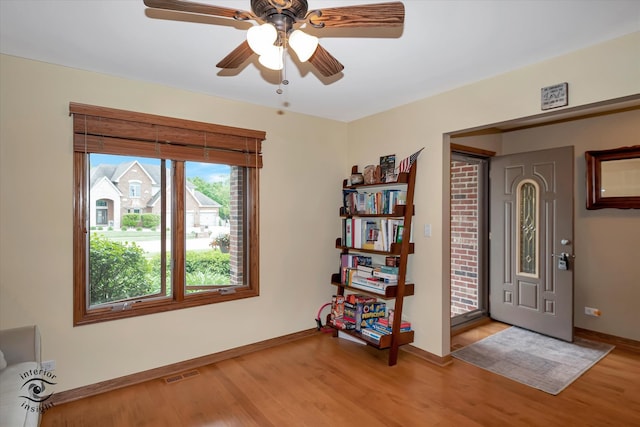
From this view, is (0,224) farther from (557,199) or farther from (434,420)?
(557,199)

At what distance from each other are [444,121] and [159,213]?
8.74 ft

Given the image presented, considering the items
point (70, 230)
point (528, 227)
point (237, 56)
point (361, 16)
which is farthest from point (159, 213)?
point (528, 227)

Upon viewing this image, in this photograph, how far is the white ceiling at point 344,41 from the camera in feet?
6.07

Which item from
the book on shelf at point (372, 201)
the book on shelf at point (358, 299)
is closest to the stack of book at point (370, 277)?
the book on shelf at point (358, 299)

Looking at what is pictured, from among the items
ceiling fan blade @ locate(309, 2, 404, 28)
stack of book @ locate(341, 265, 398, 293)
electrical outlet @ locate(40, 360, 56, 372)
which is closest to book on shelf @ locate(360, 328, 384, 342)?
stack of book @ locate(341, 265, 398, 293)

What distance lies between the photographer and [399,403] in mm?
2508

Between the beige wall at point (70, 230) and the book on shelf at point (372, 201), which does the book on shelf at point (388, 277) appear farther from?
the beige wall at point (70, 230)

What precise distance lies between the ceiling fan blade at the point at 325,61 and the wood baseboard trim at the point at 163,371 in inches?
104

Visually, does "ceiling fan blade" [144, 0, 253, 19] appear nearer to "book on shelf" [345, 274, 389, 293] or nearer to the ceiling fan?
the ceiling fan

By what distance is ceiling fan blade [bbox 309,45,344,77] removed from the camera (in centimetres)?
171

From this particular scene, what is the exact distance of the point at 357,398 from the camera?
A: 257cm

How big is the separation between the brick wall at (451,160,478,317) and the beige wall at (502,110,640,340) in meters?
1.01

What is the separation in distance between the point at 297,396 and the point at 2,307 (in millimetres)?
2148

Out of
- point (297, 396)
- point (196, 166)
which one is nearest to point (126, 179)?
point (196, 166)
